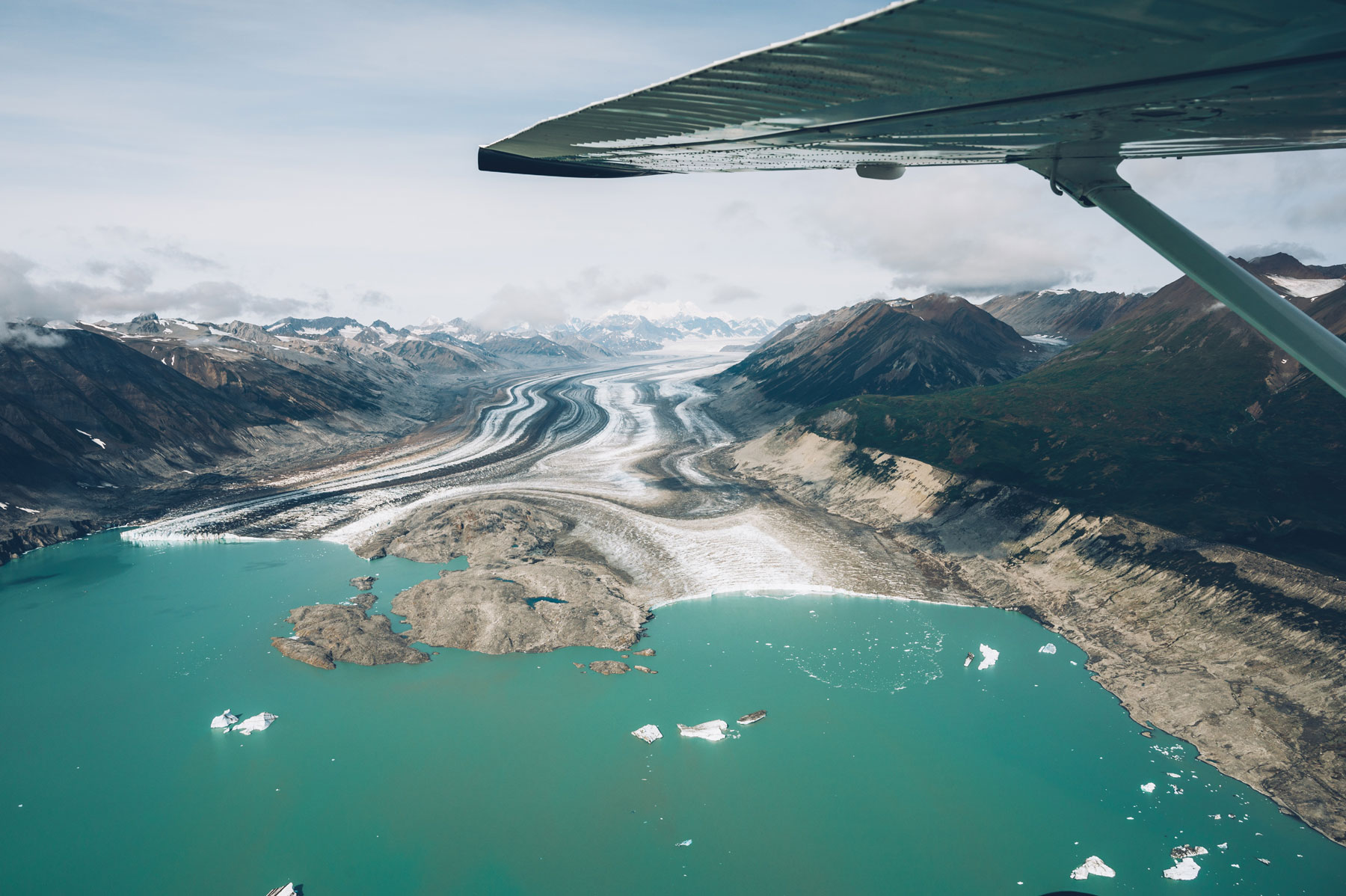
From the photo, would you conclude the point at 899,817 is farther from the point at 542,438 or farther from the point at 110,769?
the point at 542,438

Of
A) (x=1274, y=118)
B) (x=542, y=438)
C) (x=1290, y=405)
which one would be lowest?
(x=542, y=438)

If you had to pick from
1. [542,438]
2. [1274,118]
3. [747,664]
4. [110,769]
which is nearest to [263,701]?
[110,769]

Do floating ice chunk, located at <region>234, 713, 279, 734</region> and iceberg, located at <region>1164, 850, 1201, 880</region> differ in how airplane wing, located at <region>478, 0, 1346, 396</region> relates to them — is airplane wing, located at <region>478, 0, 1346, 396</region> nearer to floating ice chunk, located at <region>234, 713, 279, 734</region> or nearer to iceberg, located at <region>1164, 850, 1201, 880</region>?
iceberg, located at <region>1164, 850, 1201, 880</region>

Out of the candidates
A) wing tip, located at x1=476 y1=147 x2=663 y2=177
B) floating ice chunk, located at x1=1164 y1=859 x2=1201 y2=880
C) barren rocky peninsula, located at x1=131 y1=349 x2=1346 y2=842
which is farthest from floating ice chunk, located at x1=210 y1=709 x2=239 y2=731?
floating ice chunk, located at x1=1164 y1=859 x2=1201 y2=880

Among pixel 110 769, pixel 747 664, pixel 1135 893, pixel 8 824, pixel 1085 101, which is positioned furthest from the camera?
pixel 747 664

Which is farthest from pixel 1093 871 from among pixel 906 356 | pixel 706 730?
Result: pixel 906 356

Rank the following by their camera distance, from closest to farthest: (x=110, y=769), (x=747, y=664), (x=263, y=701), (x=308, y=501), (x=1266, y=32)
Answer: (x=1266, y=32) → (x=110, y=769) → (x=263, y=701) → (x=747, y=664) → (x=308, y=501)

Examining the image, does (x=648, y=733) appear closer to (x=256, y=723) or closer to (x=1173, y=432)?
(x=256, y=723)
